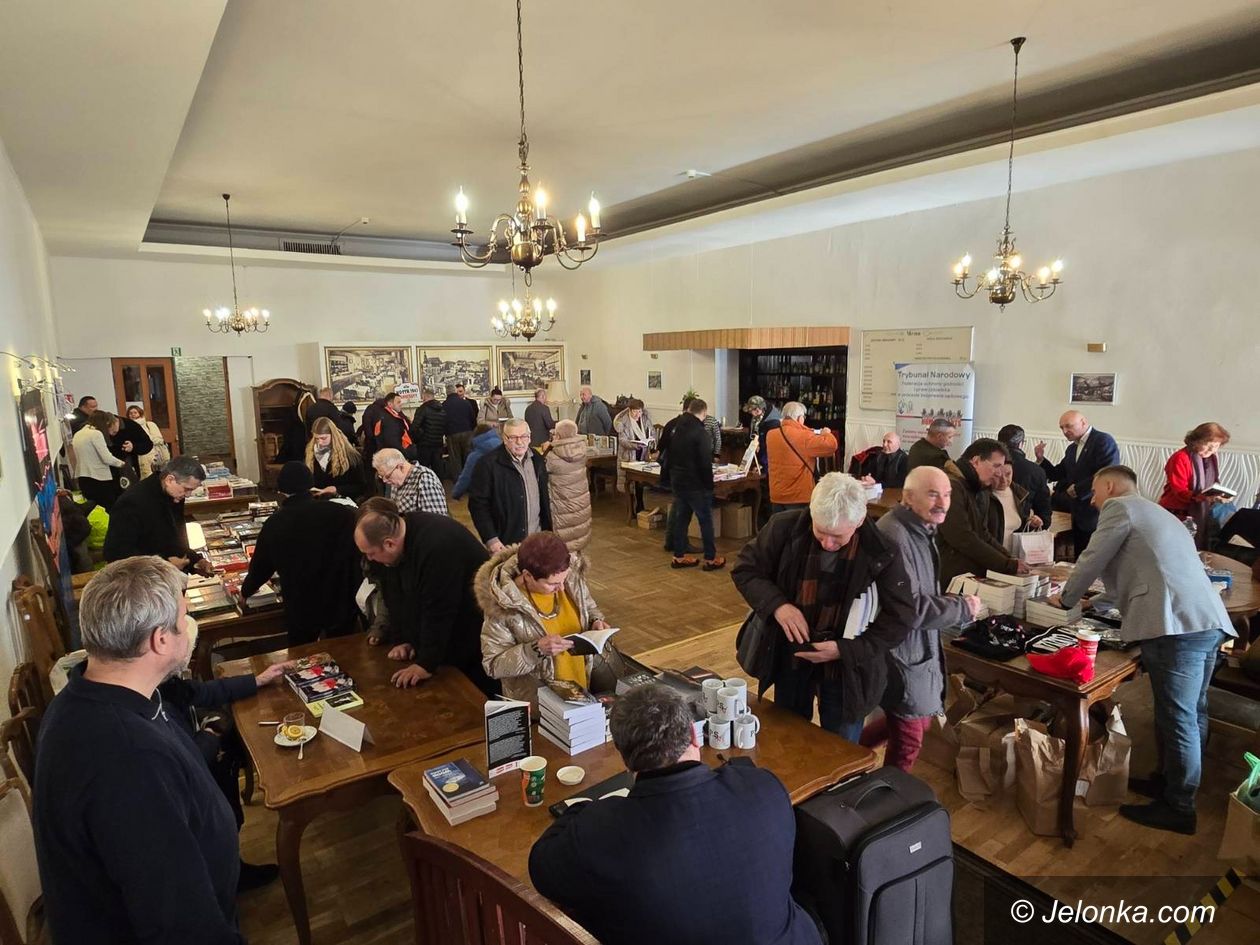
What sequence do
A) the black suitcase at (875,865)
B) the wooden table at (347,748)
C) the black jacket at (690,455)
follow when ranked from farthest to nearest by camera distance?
the black jacket at (690,455) < the wooden table at (347,748) < the black suitcase at (875,865)

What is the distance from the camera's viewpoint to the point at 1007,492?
4.14 metres

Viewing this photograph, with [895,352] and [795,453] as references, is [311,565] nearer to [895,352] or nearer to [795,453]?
[795,453]

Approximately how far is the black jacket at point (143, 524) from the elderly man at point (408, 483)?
116 centimetres

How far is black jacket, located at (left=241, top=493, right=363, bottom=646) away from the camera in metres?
3.51

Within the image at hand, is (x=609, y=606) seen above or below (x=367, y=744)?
below

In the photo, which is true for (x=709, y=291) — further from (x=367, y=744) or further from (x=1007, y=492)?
(x=367, y=744)

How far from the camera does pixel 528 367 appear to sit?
46.1 feet

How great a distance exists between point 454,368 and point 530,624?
11179mm

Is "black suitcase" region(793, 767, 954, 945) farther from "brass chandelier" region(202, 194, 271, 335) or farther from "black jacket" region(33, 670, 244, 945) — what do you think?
"brass chandelier" region(202, 194, 271, 335)

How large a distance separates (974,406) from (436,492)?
5.97 metres

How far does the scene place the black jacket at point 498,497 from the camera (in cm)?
496

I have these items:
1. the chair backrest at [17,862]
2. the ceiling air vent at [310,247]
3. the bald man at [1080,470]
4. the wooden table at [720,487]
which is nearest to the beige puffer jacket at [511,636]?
the chair backrest at [17,862]

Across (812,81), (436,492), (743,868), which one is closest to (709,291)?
(812,81)

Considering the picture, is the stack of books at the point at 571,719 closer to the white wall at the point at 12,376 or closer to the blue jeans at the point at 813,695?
the blue jeans at the point at 813,695
